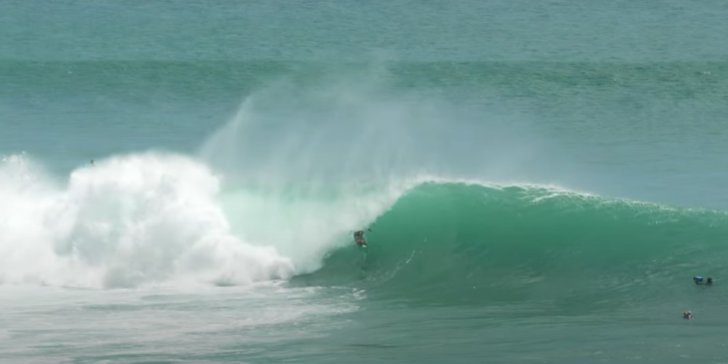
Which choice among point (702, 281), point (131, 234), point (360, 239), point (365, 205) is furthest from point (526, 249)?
point (131, 234)

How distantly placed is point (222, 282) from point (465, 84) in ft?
79.4

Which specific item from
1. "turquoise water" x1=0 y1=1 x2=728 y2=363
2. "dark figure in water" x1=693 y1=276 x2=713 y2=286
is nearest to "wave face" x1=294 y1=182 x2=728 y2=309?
"turquoise water" x1=0 y1=1 x2=728 y2=363

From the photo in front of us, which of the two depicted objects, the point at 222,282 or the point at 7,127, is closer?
the point at 222,282

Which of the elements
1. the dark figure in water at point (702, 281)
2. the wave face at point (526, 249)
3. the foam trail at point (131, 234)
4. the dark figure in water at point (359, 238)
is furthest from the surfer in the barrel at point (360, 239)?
the dark figure in water at point (702, 281)

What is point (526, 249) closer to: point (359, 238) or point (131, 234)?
point (359, 238)

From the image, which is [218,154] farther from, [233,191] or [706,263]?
[706,263]

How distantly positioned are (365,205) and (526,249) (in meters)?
3.66

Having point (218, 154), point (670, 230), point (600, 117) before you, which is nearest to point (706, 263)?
point (670, 230)

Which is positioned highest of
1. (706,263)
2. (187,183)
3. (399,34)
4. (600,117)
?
(399,34)

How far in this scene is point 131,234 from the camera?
106 feet

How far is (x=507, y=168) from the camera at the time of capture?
1570 inches

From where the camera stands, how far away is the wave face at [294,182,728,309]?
29.8 metres

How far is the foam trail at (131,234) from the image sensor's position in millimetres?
31344

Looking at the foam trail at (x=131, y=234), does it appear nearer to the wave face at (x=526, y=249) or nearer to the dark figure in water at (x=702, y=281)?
the wave face at (x=526, y=249)
